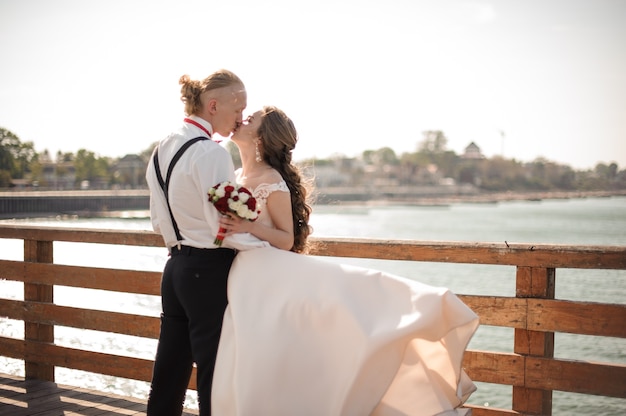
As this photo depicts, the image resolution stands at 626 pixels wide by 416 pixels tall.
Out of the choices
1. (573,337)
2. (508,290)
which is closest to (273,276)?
(573,337)

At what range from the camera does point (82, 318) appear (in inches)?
176

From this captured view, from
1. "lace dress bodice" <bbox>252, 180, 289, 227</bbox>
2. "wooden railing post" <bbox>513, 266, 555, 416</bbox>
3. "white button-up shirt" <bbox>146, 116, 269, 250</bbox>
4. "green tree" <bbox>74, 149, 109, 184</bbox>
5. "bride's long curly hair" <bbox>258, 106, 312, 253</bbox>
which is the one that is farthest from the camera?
"green tree" <bbox>74, 149, 109, 184</bbox>

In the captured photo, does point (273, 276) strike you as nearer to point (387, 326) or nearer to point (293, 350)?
point (293, 350)

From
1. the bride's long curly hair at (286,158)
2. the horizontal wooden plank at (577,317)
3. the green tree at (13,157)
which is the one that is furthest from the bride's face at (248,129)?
the green tree at (13,157)

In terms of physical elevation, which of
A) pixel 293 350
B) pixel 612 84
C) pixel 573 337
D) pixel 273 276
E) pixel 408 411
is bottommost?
pixel 573 337

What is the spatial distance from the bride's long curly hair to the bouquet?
44 centimetres

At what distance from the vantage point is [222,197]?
2566 mm

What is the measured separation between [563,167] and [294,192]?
164185 mm

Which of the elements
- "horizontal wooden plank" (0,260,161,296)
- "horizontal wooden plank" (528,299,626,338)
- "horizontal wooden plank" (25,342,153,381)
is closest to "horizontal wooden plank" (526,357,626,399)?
"horizontal wooden plank" (528,299,626,338)

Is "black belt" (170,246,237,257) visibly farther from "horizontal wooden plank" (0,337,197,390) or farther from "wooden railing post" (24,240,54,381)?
"wooden railing post" (24,240,54,381)

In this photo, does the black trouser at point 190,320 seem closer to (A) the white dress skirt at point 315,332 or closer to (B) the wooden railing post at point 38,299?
(A) the white dress skirt at point 315,332

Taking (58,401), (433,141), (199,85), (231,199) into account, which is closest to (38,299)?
(58,401)

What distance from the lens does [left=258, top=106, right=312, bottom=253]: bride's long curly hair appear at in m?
3.02

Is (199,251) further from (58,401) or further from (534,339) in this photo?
(58,401)
